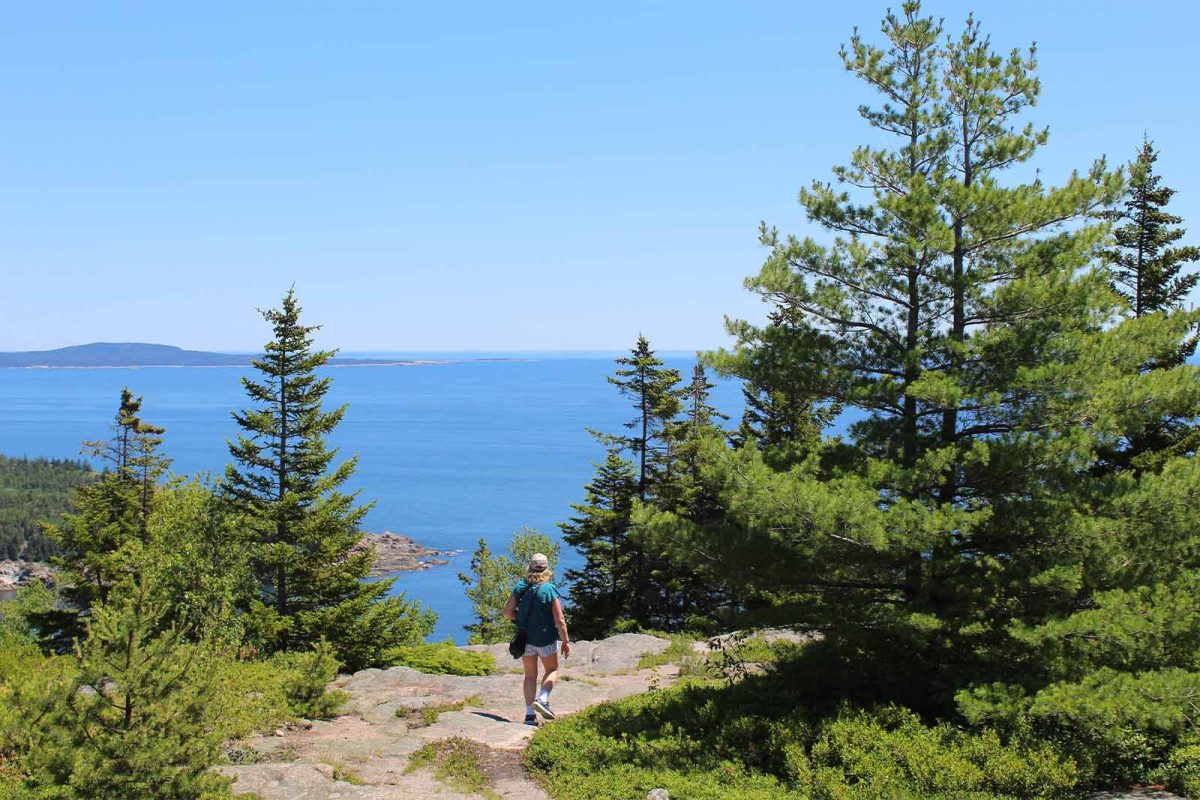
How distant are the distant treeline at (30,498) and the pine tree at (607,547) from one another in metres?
120

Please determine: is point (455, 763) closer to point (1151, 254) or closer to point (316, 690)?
point (316, 690)

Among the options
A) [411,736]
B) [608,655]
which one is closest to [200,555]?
[608,655]

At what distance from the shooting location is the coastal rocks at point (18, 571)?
12125cm

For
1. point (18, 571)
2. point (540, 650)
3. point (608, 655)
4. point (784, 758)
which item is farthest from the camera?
point (18, 571)

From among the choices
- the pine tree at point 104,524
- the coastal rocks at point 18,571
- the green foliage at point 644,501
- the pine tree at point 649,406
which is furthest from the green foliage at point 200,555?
the coastal rocks at point 18,571

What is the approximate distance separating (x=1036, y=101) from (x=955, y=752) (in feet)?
25.9

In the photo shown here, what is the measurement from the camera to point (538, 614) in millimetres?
10891

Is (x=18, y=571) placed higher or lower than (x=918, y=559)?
lower

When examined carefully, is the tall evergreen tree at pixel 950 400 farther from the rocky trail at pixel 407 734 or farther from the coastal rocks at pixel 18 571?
the coastal rocks at pixel 18 571

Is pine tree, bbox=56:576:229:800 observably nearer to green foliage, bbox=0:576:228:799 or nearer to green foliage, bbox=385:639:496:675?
green foliage, bbox=0:576:228:799

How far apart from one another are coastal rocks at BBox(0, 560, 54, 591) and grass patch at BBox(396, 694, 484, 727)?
12499cm

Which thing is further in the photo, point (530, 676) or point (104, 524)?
point (104, 524)

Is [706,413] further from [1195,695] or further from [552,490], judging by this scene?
[552,490]

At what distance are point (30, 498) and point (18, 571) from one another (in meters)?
26.9
